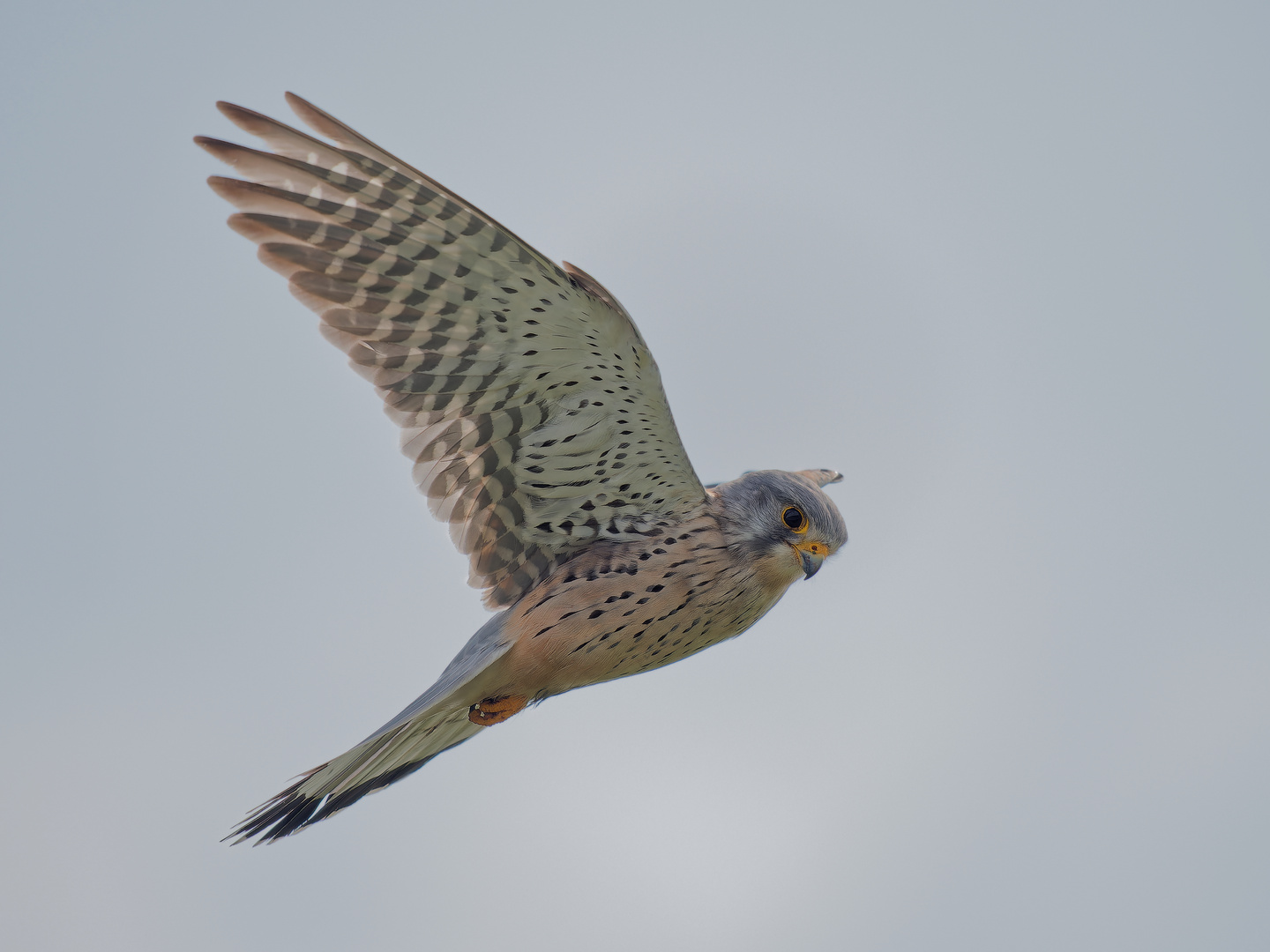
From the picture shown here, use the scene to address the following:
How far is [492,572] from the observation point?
5.25m

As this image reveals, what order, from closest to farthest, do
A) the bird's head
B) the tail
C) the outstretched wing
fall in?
1. the outstretched wing
2. the tail
3. the bird's head

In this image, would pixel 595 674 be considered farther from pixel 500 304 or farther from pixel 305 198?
pixel 305 198

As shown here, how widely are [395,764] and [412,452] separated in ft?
5.12

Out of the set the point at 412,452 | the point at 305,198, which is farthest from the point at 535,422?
the point at 305,198

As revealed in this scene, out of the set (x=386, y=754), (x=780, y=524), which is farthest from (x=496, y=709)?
(x=780, y=524)

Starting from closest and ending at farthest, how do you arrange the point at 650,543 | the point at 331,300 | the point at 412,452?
the point at 331,300 < the point at 412,452 < the point at 650,543

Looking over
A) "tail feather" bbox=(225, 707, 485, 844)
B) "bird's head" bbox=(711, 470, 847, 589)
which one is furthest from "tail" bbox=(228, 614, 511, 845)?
"bird's head" bbox=(711, 470, 847, 589)

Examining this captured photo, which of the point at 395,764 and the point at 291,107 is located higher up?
the point at 291,107

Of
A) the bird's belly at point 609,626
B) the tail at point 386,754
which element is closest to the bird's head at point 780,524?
the bird's belly at point 609,626

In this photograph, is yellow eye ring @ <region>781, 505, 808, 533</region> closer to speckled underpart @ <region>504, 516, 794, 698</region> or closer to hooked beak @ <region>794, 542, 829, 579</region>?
hooked beak @ <region>794, 542, 829, 579</region>

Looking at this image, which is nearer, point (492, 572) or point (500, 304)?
point (500, 304)

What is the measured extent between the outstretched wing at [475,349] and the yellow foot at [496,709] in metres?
0.46

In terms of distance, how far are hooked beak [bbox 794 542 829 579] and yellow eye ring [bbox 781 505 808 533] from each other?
0.08m

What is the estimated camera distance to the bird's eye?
17.5 ft
